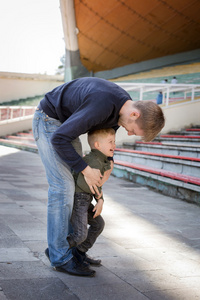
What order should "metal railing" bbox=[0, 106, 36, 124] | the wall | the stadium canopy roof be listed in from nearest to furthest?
"metal railing" bbox=[0, 106, 36, 124] < the stadium canopy roof < the wall

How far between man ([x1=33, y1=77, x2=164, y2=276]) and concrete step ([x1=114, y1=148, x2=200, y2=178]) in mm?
4431

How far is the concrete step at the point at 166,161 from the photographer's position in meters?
6.86

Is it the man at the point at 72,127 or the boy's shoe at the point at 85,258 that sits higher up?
the man at the point at 72,127

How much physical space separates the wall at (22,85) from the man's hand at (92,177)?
26151 millimetres

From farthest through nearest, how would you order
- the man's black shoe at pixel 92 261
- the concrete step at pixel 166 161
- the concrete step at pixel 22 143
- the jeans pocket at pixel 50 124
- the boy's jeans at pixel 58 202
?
the concrete step at pixel 22 143, the concrete step at pixel 166 161, the man's black shoe at pixel 92 261, the jeans pocket at pixel 50 124, the boy's jeans at pixel 58 202

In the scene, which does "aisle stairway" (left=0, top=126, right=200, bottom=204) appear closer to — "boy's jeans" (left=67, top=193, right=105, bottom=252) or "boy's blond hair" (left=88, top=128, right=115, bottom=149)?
"boy's jeans" (left=67, top=193, right=105, bottom=252)

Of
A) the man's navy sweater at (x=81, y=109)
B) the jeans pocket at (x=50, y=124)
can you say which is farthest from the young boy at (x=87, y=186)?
the jeans pocket at (x=50, y=124)

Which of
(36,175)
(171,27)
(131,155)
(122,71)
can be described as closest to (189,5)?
(171,27)

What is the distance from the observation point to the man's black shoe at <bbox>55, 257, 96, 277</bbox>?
8.59 ft

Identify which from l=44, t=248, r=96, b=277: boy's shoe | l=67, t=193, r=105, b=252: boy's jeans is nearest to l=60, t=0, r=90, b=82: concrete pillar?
l=67, t=193, r=105, b=252: boy's jeans

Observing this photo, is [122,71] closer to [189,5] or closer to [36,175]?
[189,5]

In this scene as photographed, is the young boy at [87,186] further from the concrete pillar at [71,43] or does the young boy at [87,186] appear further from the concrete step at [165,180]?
the concrete pillar at [71,43]

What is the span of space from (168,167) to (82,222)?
518 cm

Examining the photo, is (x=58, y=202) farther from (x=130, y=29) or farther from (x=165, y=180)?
(x=130, y=29)
